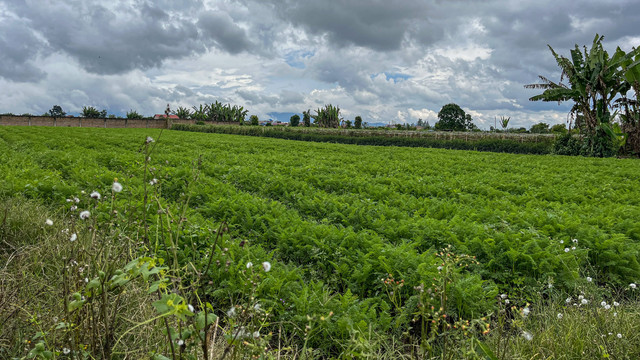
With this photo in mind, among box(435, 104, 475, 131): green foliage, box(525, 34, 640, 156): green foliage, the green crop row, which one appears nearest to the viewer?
box(525, 34, 640, 156): green foliage

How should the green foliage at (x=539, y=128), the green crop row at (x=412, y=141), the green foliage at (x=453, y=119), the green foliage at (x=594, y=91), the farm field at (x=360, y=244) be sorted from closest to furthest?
the farm field at (x=360, y=244) → the green foliage at (x=594, y=91) → the green crop row at (x=412, y=141) → the green foliage at (x=539, y=128) → the green foliage at (x=453, y=119)

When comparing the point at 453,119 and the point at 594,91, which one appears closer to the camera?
the point at 594,91

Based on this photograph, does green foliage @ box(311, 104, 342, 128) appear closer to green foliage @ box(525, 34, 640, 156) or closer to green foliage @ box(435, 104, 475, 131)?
green foliage @ box(435, 104, 475, 131)

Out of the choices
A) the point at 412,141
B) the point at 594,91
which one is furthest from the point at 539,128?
the point at 594,91

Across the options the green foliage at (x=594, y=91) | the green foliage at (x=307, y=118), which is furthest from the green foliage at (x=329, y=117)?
the green foliage at (x=594, y=91)

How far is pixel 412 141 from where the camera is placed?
127 ft

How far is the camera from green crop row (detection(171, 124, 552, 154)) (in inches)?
1217

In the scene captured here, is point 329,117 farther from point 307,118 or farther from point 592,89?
point 592,89

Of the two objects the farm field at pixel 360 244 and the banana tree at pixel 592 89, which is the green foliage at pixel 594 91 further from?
the farm field at pixel 360 244

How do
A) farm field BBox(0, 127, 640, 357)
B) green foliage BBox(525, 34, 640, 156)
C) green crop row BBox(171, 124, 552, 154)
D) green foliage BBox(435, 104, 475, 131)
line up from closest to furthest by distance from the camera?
1. farm field BBox(0, 127, 640, 357)
2. green foliage BBox(525, 34, 640, 156)
3. green crop row BBox(171, 124, 552, 154)
4. green foliage BBox(435, 104, 475, 131)

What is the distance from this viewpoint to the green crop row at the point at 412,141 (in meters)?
30.9

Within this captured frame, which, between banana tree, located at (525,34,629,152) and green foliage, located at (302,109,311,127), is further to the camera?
green foliage, located at (302,109,311,127)

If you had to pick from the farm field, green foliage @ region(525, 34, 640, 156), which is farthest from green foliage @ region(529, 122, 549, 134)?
the farm field

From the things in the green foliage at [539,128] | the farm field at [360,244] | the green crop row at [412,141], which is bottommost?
the farm field at [360,244]
